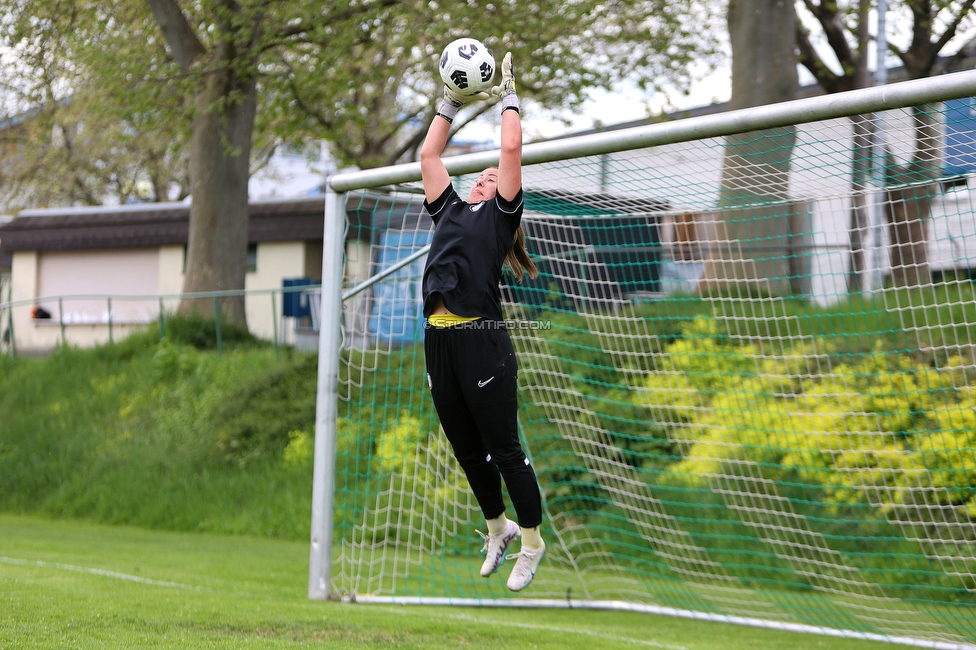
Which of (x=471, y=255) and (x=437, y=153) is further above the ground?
(x=437, y=153)

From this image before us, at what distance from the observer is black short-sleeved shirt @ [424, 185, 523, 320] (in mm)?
4230

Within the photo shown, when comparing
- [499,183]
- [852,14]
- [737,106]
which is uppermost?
[852,14]

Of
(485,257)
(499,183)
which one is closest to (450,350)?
(485,257)

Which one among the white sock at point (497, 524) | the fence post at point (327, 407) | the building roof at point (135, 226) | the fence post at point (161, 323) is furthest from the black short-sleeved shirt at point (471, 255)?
the building roof at point (135, 226)

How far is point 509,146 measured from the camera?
4.20 meters

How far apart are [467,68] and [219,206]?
37.2 ft

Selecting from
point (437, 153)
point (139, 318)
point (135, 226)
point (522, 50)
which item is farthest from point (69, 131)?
point (437, 153)

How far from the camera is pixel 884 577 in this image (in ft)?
24.1

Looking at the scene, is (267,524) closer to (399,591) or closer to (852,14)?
(399,591)

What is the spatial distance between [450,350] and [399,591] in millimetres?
3975

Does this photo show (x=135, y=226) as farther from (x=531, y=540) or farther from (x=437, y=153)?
(x=531, y=540)

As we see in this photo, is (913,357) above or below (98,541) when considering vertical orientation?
above

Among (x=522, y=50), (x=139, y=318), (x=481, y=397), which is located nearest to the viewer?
(x=481, y=397)

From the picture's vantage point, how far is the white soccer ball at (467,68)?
4254 millimetres
